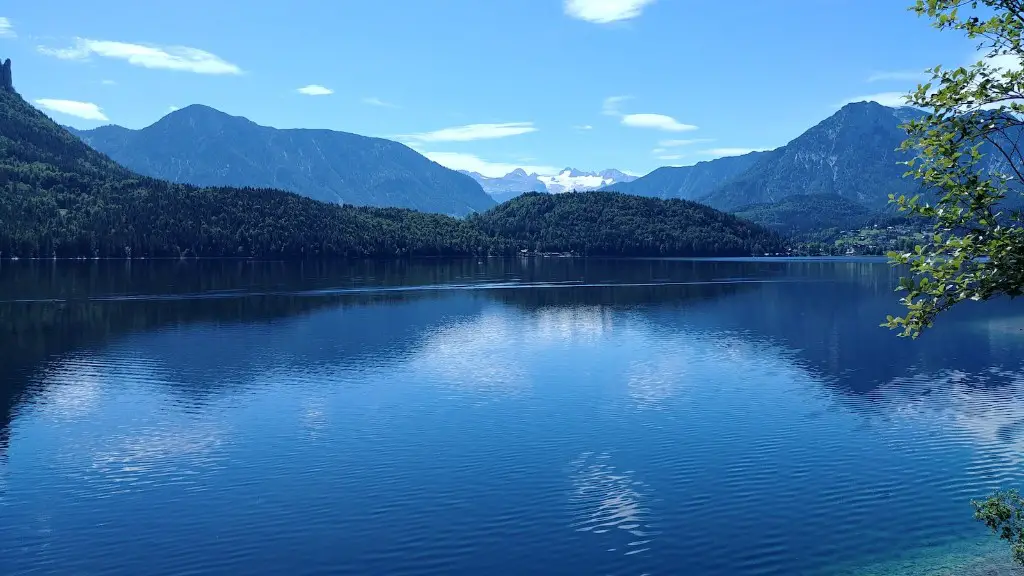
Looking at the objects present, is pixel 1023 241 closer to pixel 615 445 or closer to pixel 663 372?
pixel 615 445

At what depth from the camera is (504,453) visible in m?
53.1

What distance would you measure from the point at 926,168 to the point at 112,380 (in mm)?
81175

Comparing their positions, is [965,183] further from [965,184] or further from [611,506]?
[611,506]

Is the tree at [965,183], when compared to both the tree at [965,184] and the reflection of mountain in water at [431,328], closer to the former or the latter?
the tree at [965,184]

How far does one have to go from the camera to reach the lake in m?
36.9

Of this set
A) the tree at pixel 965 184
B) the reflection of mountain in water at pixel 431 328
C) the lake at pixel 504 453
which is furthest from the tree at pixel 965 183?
the reflection of mountain in water at pixel 431 328

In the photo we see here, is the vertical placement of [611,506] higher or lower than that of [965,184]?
lower

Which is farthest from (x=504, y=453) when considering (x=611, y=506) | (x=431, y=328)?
(x=431, y=328)

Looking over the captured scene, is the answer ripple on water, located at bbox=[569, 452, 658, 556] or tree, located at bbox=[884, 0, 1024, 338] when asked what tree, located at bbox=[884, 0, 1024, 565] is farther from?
ripple on water, located at bbox=[569, 452, 658, 556]

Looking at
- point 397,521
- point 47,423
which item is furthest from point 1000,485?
point 47,423

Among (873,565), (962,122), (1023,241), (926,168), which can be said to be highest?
(962,122)

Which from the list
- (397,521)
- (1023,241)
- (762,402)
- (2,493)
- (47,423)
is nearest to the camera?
(1023,241)

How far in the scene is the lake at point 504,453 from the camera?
121 ft

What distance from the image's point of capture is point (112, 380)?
80750 mm
